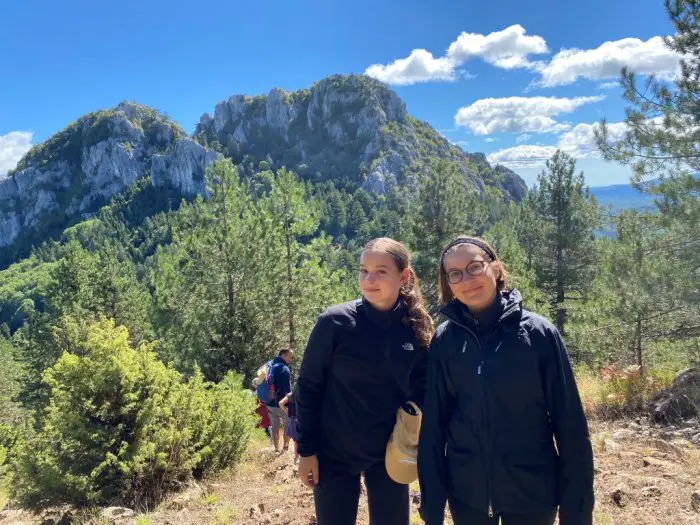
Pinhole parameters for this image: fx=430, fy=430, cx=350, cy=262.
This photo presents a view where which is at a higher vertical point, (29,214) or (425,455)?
(29,214)

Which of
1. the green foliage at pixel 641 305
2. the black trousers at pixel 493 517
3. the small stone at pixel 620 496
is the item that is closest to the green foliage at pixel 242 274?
the green foliage at pixel 641 305

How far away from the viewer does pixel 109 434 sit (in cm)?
430

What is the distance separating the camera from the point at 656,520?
9.91 ft

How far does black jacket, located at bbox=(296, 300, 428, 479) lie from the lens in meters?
2.00

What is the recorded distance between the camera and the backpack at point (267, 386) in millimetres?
6506

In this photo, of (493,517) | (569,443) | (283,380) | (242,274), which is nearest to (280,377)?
(283,380)

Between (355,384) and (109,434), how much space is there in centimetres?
353

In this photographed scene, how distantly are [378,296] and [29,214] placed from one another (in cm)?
18122

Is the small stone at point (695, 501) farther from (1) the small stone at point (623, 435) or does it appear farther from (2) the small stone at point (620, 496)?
(1) the small stone at point (623, 435)

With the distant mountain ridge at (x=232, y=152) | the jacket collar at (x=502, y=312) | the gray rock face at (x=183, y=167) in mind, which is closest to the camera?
the jacket collar at (x=502, y=312)

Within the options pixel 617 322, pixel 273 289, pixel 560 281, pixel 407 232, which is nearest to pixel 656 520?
pixel 617 322

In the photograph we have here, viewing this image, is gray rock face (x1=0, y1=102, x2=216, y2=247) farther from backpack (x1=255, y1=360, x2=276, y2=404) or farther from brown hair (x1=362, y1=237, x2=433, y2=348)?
brown hair (x1=362, y1=237, x2=433, y2=348)

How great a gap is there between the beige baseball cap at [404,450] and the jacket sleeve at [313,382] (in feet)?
1.20

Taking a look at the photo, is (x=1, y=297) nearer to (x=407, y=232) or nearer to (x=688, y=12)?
(x=407, y=232)
